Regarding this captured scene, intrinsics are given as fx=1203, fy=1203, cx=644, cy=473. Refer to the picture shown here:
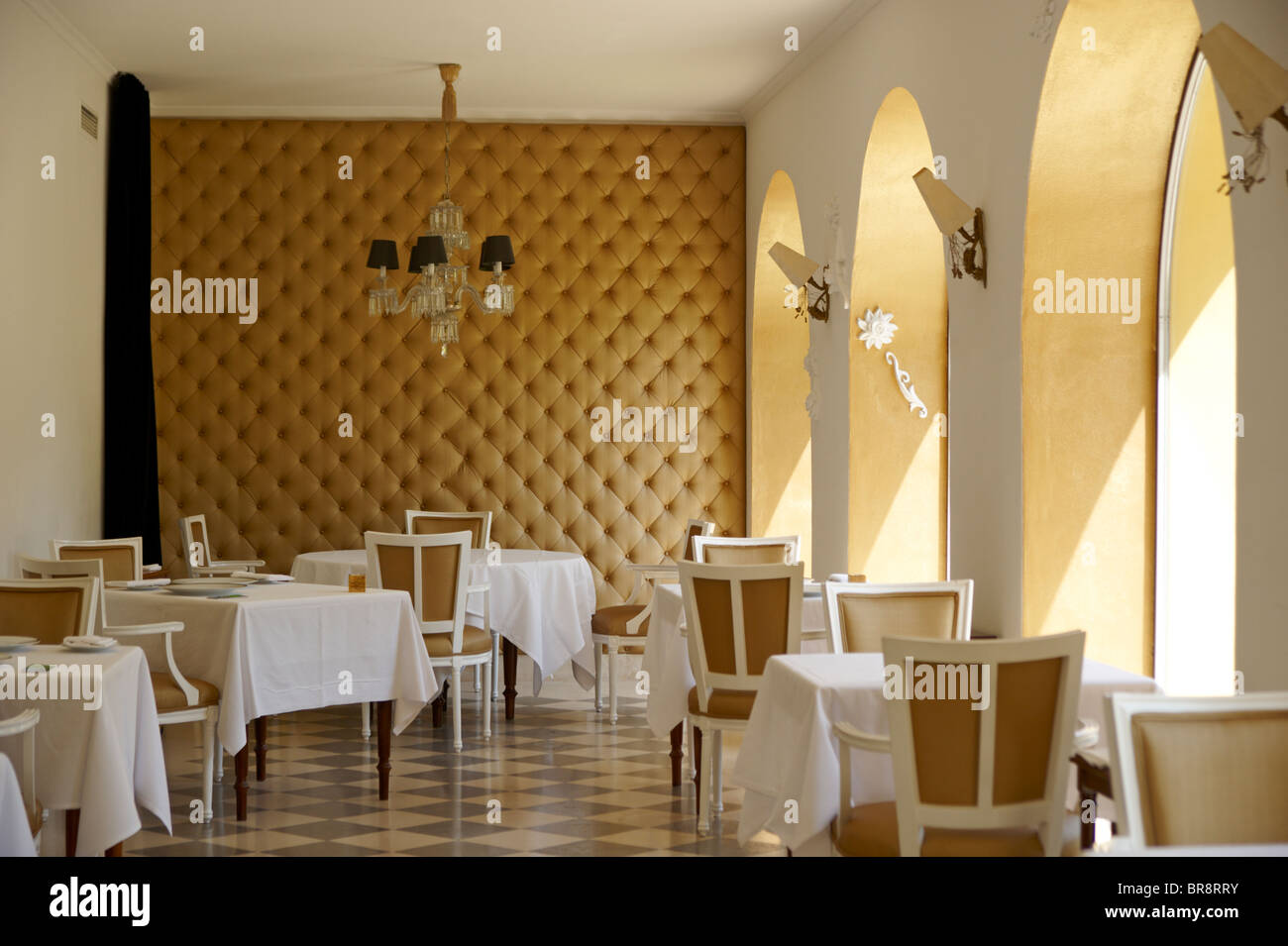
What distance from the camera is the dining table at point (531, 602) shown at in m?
6.15

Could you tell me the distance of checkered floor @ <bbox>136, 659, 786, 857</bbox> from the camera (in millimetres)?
4020

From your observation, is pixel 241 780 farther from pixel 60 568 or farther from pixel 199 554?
pixel 199 554

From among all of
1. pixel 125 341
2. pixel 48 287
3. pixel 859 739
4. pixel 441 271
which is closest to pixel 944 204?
pixel 859 739

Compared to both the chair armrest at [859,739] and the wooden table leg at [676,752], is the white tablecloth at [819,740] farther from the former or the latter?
the wooden table leg at [676,752]

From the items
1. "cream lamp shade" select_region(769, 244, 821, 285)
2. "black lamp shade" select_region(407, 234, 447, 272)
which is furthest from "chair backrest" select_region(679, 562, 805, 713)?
"cream lamp shade" select_region(769, 244, 821, 285)

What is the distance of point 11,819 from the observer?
7.50 feet

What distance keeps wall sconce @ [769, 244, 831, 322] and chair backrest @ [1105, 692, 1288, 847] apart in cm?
431

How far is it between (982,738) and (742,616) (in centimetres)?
163

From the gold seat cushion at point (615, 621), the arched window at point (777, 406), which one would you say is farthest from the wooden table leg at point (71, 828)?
the arched window at point (777, 406)

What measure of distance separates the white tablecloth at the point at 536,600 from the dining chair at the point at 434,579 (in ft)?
2.08

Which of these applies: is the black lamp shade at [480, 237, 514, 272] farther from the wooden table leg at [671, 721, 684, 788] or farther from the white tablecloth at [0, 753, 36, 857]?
the white tablecloth at [0, 753, 36, 857]
